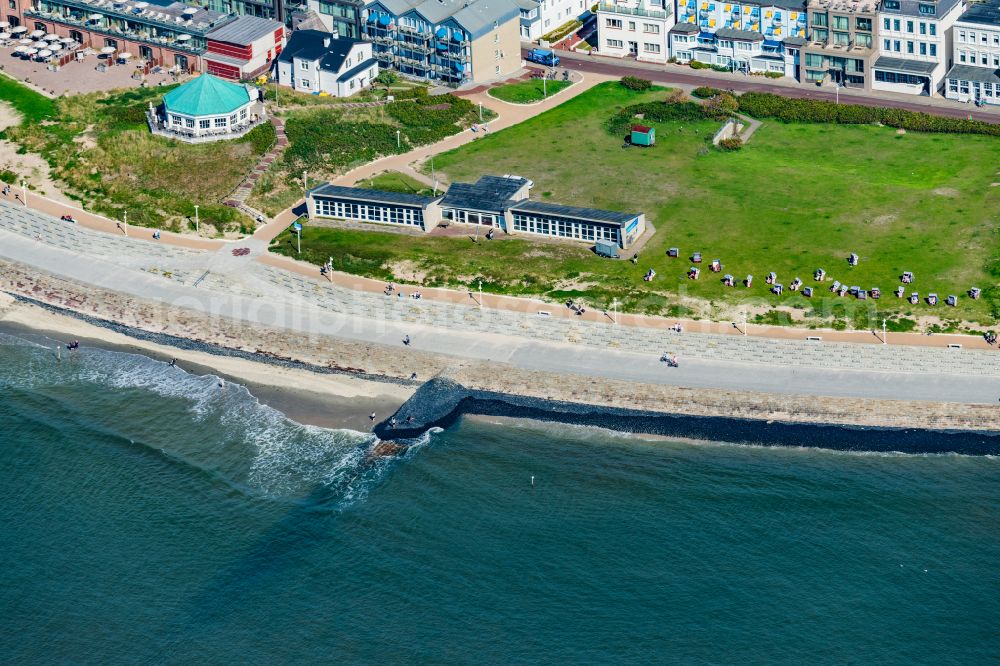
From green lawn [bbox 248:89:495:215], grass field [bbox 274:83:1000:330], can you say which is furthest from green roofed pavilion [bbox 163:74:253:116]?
grass field [bbox 274:83:1000:330]

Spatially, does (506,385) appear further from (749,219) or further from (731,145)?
(731,145)

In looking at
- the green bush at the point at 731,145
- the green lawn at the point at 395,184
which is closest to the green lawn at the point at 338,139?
the green lawn at the point at 395,184

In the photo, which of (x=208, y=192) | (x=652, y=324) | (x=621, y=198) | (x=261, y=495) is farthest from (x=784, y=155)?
(x=261, y=495)

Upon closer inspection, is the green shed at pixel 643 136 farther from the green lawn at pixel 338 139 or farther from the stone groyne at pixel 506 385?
the stone groyne at pixel 506 385

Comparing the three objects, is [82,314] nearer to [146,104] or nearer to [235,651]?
[146,104]

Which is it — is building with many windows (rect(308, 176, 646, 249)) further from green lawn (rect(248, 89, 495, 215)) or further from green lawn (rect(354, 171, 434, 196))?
green lawn (rect(248, 89, 495, 215))

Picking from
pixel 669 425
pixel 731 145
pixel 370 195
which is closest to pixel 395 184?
pixel 370 195
